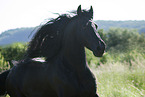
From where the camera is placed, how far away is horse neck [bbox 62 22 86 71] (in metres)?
2.52

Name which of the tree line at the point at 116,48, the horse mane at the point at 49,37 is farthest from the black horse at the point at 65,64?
the tree line at the point at 116,48

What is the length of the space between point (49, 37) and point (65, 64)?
19.5 inches

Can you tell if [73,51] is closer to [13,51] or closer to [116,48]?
[13,51]

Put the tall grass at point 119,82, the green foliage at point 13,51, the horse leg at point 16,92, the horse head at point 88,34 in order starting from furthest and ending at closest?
the green foliage at point 13,51
the tall grass at point 119,82
the horse leg at point 16,92
the horse head at point 88,34

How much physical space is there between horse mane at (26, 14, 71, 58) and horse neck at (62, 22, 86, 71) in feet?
0.48

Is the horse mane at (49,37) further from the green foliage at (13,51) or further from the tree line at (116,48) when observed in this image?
the green foliage at (13,51)

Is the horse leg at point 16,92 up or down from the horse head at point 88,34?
down

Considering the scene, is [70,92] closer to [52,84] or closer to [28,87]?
[52,84]

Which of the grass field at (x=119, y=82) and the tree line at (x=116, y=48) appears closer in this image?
the grass field at (x=119, y=82)

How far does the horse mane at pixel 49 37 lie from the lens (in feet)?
8.93

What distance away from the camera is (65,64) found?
259cm

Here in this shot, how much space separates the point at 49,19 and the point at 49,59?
25.5 inches

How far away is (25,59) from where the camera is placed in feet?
10.5

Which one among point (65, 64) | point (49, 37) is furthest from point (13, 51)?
point (65, 64)
